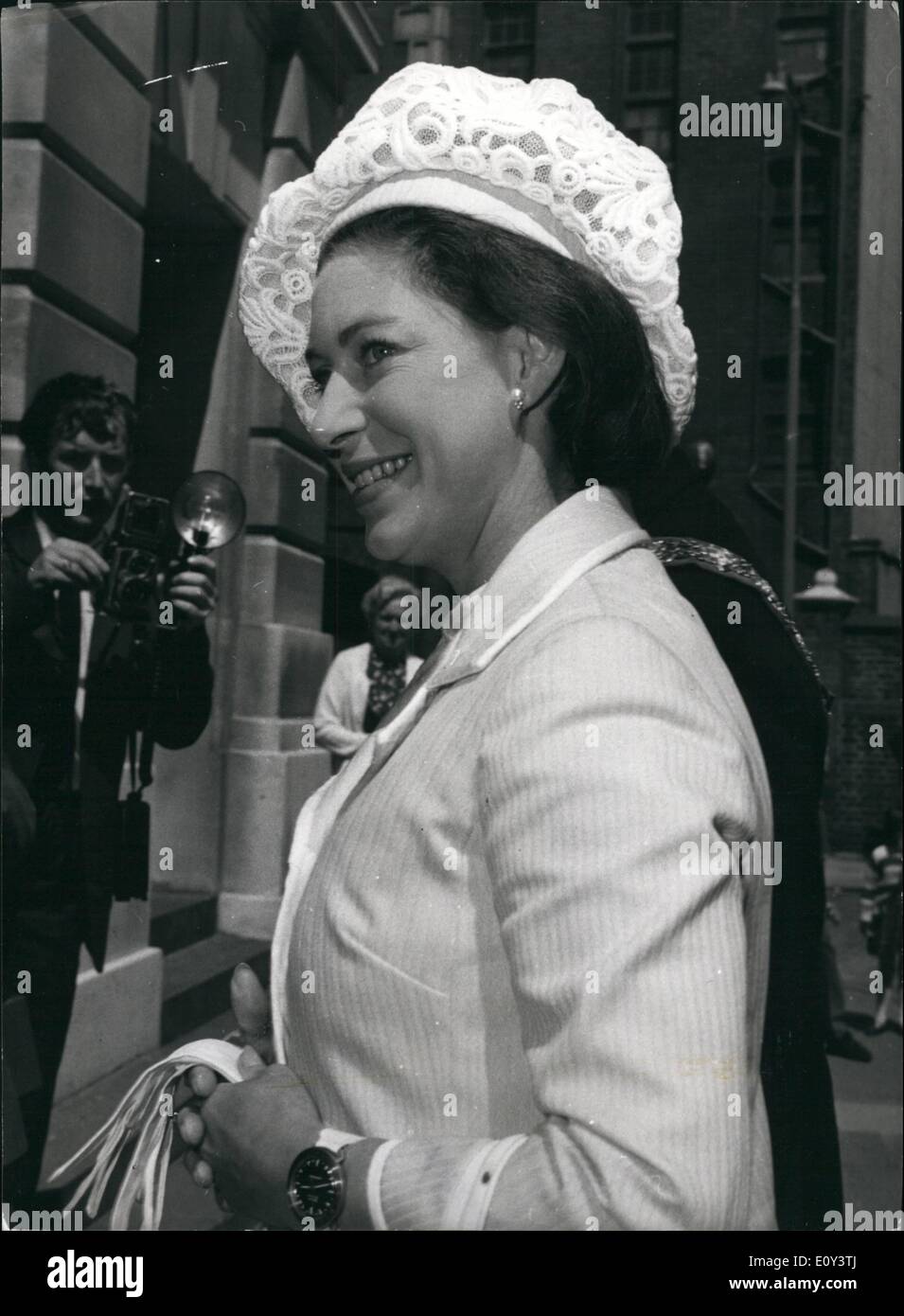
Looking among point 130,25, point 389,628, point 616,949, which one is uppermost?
point 130,25

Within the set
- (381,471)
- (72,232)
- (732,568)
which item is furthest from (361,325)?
(72,232)

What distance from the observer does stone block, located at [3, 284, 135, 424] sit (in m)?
2.14

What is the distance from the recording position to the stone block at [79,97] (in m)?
2.17

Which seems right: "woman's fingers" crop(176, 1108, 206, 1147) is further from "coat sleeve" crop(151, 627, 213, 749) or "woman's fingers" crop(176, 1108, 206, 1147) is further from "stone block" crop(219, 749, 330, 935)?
"coat sleeve" crop(151, 627, 213, 749)

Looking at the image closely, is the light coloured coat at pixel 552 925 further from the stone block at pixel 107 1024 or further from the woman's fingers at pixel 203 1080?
the stone block at pixel 107 1024

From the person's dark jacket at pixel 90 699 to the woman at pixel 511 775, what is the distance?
2.84 ft

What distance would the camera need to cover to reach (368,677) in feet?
6.60

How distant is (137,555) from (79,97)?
0.90m

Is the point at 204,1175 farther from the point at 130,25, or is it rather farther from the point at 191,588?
the point at 130,25

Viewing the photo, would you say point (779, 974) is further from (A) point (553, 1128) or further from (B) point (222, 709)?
(B) point (222, 709)

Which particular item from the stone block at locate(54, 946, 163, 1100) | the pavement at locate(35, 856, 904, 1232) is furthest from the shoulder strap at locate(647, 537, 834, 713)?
the stone block at locate(54, 946, 163, 1100)

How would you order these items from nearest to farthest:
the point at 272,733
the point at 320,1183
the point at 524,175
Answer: the point at 320,1183, the point at 524,175, the point at 272,733

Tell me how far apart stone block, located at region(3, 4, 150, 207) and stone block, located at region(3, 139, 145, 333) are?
0.05 metres
